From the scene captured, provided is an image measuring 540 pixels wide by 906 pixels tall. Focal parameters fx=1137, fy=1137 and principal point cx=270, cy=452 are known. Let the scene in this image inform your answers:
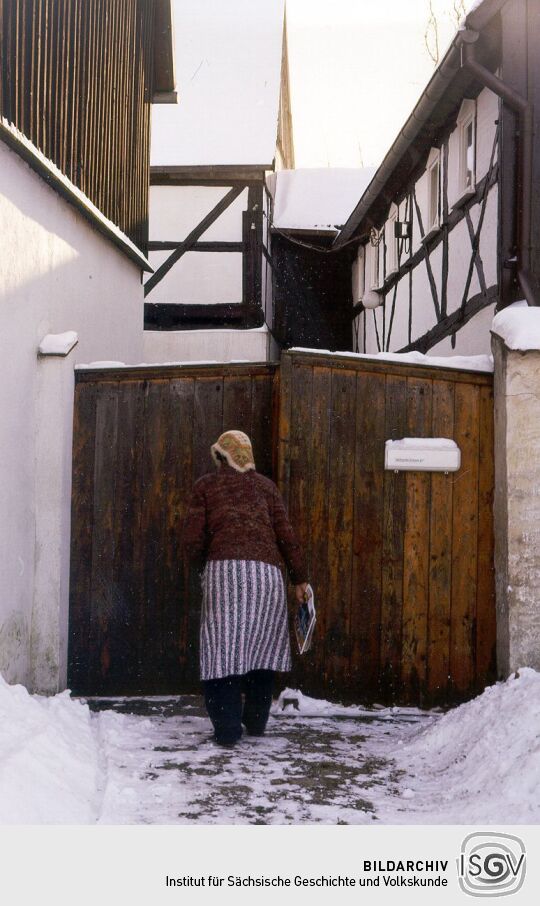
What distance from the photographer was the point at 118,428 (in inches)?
289

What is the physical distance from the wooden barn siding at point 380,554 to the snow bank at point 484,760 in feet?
2.31

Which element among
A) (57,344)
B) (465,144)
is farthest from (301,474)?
(465,144)

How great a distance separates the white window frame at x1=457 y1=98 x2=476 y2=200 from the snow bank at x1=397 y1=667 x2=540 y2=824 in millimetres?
5695

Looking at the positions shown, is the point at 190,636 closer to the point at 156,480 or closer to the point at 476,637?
the point at 156,480

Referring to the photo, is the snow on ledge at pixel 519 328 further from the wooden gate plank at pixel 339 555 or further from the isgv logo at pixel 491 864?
the isgv logo at pixel 491 864

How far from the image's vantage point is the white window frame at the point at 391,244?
15.4m

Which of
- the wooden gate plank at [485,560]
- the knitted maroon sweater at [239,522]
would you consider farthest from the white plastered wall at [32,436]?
the wooden gate plank at [485,560]

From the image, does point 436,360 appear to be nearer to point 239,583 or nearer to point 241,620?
point 239,583

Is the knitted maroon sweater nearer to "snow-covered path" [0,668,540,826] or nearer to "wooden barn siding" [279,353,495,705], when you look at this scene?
"wooden barn siding" [279,353,495,705]

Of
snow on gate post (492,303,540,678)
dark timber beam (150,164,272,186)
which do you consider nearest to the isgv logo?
snow on gate post (492,303,540,678)

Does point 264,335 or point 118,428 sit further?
point 264,335

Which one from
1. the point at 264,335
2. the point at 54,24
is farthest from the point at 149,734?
the point at 264,335

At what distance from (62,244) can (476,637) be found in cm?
386

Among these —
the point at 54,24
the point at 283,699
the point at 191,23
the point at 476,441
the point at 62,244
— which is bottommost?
the point at 283,699
